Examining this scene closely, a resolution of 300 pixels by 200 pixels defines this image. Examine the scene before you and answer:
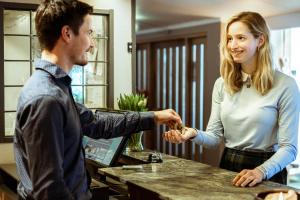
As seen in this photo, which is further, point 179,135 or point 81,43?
point 179,135

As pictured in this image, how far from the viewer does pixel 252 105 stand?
2.17m

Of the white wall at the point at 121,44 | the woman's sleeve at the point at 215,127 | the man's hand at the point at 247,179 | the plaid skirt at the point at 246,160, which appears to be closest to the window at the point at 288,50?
the white wall at the point at 121,44

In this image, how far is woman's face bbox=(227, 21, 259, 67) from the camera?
7.11 ft

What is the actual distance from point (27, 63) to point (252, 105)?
6.38ft

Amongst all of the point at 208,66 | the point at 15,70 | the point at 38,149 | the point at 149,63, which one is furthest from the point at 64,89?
the point at 149,63

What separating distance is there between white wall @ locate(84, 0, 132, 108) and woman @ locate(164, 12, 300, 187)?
1.55 meters

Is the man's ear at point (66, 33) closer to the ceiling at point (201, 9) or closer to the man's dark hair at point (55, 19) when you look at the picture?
the man's dark hair at point (55, 19)

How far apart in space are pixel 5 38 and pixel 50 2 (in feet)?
6.61

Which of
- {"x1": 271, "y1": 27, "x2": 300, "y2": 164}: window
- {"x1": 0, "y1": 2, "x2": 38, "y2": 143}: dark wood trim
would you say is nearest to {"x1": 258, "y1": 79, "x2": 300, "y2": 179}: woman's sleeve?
{"x1": 0, "y1": 2, "x2": 38, "y2": 143}: dark wood trim

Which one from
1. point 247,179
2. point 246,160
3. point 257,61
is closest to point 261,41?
point 257,61

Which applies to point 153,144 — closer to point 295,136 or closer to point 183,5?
point 183,5

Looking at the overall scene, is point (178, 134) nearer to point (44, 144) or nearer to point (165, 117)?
point (165, 117)

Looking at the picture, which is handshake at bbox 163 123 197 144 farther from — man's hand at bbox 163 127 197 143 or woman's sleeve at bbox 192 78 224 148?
woman's sleeve at bbox 192 78 224 148

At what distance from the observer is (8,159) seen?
3.36 m
